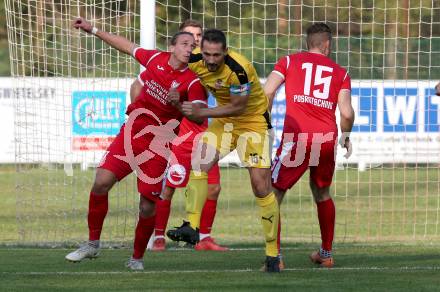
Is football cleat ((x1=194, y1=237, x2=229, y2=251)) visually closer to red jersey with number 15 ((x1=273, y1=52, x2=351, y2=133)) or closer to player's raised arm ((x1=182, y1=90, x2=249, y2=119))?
red jersey with number 15 ((x1=273, y1=52, x2=351, y2=133))

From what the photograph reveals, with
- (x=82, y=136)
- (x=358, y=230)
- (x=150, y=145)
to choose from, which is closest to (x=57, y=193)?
(x=82, y=136)

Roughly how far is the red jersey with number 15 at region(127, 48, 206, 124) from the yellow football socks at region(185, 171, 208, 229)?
6.51ft

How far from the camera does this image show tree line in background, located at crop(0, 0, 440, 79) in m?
13.6

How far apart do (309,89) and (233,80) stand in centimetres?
110

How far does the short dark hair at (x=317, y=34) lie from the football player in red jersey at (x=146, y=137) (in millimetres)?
1057

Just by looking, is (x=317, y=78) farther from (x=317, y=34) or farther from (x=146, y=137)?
(x=146, y=137)

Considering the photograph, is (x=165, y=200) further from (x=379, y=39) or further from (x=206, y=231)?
(x=379, y=39)

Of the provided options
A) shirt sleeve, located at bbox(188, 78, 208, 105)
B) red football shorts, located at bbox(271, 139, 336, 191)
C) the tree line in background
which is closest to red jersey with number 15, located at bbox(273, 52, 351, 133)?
red football shorts, located at bbox(271, 139, 336, 191)

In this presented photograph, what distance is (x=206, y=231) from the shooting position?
11836 millimetres

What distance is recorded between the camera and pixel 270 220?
9227mm

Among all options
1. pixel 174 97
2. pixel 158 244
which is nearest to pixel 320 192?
pixel 174 97

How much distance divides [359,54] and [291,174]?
6278mm

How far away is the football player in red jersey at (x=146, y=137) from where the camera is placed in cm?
944

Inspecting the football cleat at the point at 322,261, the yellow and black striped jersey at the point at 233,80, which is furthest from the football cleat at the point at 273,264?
the yellow and black striped jersey at the point at 233,80
